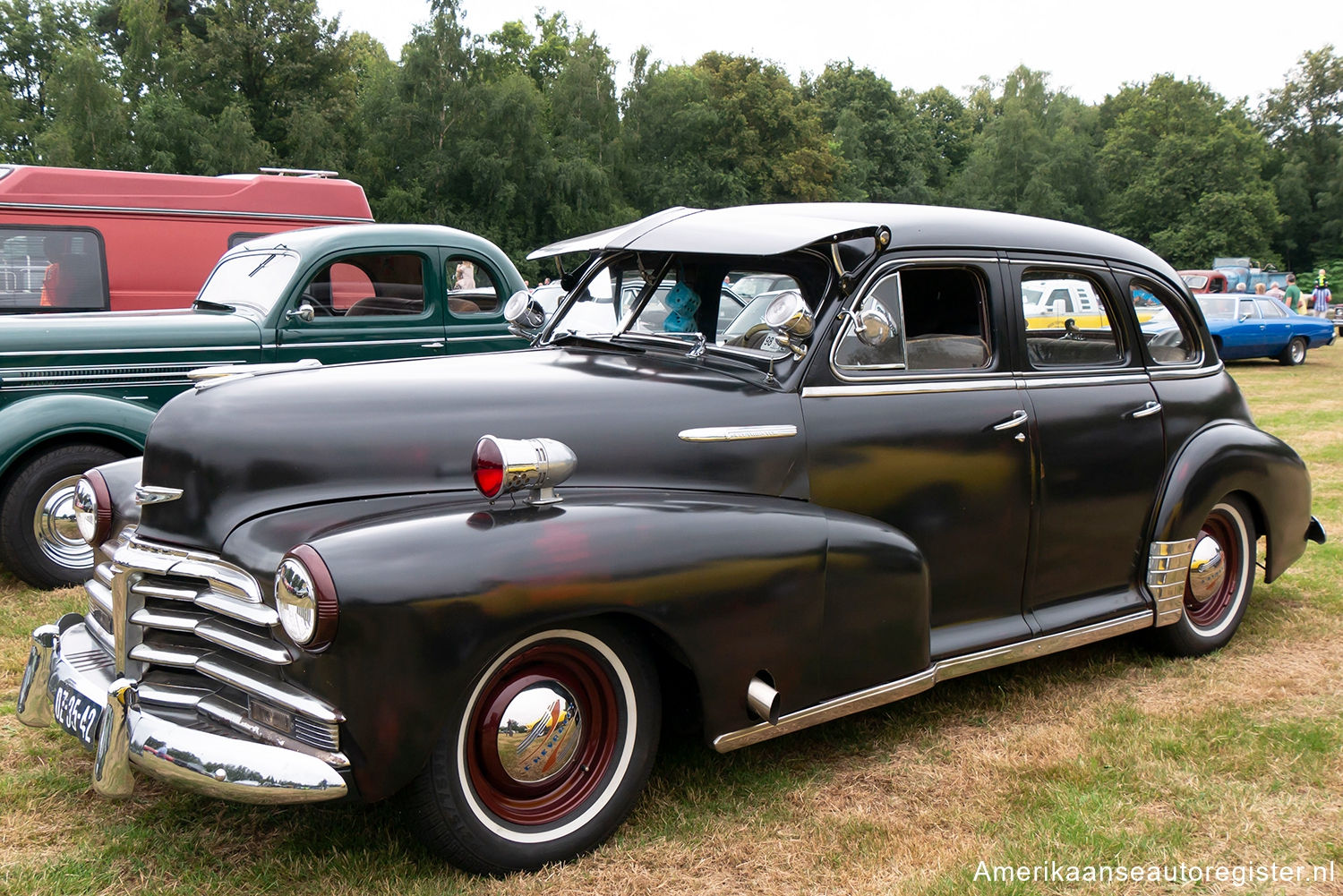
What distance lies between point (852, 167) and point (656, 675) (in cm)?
5692

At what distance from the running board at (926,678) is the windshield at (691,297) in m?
1.17

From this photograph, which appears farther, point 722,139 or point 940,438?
point 722,139

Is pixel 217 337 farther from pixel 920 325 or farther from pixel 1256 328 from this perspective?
pixel 1256 328

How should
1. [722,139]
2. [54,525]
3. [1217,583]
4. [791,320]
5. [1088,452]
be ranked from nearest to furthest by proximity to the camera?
1. [791,320]
2. [1088,452]
3. [1217,583]
4. [54,525]
5. [722,139]

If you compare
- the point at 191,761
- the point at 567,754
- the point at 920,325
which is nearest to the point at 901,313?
the point at 920,325

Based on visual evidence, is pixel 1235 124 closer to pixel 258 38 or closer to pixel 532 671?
pixel 258 38

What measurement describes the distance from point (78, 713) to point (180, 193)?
8298 mm

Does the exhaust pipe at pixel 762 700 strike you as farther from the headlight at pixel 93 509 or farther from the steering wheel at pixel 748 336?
the headlight at pixel 93 509

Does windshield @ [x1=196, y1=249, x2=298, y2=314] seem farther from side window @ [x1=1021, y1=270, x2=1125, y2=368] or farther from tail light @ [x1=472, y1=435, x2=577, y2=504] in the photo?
side window @ [x1=1021, y1=270, x2=1125, y2=368]

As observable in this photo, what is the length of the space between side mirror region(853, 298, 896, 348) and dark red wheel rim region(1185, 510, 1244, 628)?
84.7 inches

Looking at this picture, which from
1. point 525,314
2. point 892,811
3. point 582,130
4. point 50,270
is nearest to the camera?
point 892,811

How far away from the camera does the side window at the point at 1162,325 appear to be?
15.0 ft

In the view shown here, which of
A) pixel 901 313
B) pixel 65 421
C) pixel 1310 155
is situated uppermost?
pixel 1310 155

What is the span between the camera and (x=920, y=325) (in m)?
3.80
